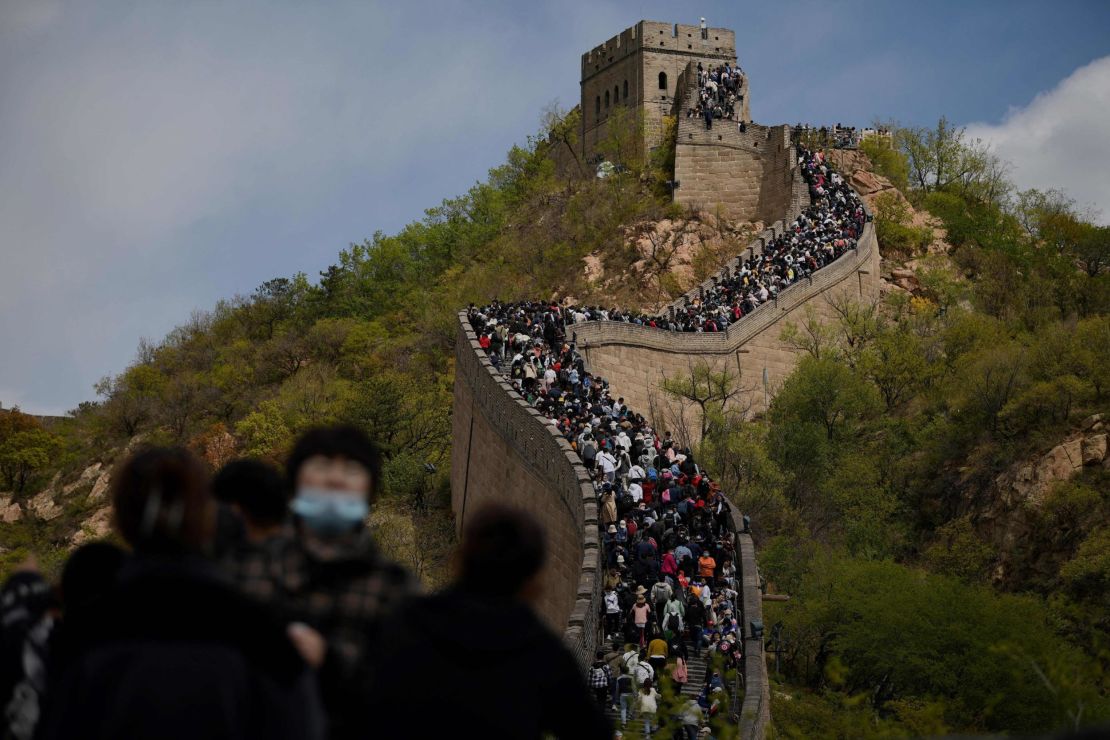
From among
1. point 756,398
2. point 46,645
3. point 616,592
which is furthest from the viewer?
point 756,398

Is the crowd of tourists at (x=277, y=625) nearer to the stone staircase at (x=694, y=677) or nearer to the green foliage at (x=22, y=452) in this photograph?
the stone staircase at (x=694, y=677)

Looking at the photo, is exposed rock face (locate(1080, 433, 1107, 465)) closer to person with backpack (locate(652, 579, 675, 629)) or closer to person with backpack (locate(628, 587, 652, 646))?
person with backpack (locate(652, 579, 675, 629))

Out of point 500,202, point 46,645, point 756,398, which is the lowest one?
point 46,645

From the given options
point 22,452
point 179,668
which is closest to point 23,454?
point 22,452

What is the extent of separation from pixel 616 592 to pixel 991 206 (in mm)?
49318

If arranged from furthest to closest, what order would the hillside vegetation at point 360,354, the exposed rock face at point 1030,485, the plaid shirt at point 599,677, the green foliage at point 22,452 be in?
1. the green foliage at point 22,452
2. the hillside vegetation at point 360,354
3. the exposed rock face at point 1030,485
4. the plaid shirt at point 599,677

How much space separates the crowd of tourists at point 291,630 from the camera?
3.52 meters

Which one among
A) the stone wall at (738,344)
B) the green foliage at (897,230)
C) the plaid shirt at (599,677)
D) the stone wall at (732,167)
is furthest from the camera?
the stone wall at (732,167)

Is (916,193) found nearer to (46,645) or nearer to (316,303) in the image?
(316,303)

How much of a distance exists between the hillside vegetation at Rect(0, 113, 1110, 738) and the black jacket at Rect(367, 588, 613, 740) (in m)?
8.81

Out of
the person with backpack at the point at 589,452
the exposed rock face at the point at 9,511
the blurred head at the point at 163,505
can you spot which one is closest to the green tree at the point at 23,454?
the exposed rock face at the point at 9,511

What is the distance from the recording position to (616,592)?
1831 centimetres

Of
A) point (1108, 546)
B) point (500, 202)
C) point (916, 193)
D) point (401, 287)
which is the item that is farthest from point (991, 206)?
point (1108, 546)

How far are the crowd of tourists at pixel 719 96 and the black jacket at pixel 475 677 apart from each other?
2118 inches
